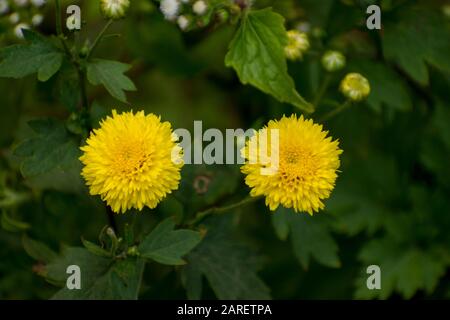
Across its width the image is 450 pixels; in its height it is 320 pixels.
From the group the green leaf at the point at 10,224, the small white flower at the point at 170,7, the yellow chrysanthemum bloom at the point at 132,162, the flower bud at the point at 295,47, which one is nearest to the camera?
the yellow chrysanthemum bloom at the point at 132,162

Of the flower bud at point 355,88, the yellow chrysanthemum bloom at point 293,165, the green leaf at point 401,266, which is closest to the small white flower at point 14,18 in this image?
the yellow chrysanthemum bloom at point 293,165

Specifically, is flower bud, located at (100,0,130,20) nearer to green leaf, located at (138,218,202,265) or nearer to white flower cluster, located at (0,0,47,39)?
white flower cluster, located at (0,0,47,39)

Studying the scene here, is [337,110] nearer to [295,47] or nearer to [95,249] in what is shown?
[295,47]

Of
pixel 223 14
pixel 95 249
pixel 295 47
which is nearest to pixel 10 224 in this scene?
pixel 95 249

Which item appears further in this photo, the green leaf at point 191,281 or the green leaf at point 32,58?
the green leaf at point 191,281

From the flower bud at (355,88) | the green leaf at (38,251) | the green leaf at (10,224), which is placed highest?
the flower bud at (355,88)

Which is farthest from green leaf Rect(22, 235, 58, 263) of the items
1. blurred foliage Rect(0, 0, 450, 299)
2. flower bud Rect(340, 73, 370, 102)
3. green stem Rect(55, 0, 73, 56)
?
flower bud Rect(340, 73, 370, 102)

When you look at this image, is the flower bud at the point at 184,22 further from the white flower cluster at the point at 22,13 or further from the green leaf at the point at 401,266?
the green leaf at the point at 401,266

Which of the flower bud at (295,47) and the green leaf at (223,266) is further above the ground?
the flower bud at (295,47)

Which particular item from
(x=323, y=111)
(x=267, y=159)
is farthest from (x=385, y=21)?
(x=267, y=159)
